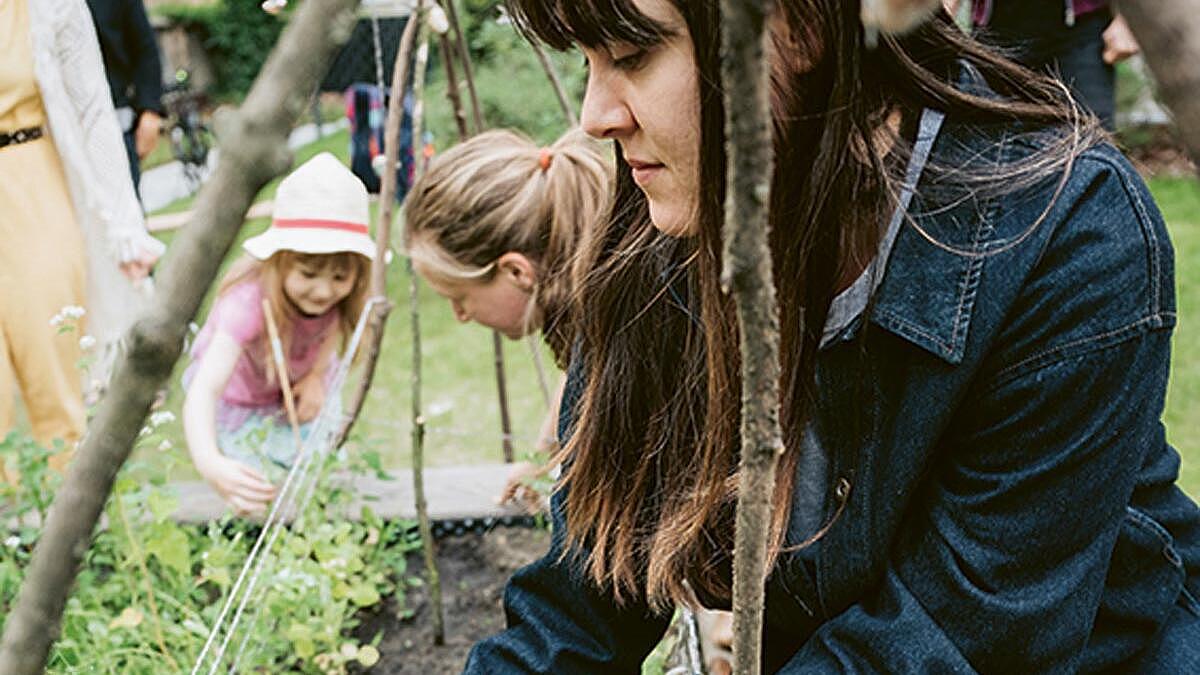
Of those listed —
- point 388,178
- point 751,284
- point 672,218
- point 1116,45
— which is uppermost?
point 751,284

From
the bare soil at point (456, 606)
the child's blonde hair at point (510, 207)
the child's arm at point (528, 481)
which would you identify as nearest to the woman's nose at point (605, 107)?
the child's blonde hair at point (510, 207)

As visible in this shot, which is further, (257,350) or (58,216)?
(257,350)

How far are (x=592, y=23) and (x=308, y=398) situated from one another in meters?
2.21

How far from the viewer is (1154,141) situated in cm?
762

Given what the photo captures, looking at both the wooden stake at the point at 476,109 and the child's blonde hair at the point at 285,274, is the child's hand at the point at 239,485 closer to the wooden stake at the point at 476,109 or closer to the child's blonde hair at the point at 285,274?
the child's blonde hair at the point at 285,274

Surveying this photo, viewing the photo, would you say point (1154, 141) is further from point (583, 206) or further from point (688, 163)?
point (688, 163)

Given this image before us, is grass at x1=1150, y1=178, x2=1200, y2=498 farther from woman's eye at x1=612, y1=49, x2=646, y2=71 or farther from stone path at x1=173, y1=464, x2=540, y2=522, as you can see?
woman's eye at x1=612, y1=49, x2=646, y2=71

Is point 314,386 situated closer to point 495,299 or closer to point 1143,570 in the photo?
point 495,299

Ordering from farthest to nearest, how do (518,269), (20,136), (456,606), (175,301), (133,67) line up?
(133,67) < (20,136) < (456,606) < (518,269) < (175,301)

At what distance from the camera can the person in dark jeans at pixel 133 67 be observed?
376 cm

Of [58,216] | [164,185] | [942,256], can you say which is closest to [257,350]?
[58,216]

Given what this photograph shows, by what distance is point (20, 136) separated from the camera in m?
2.89

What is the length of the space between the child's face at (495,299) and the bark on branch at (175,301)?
6.71ft

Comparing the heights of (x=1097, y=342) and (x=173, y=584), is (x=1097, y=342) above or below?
above
